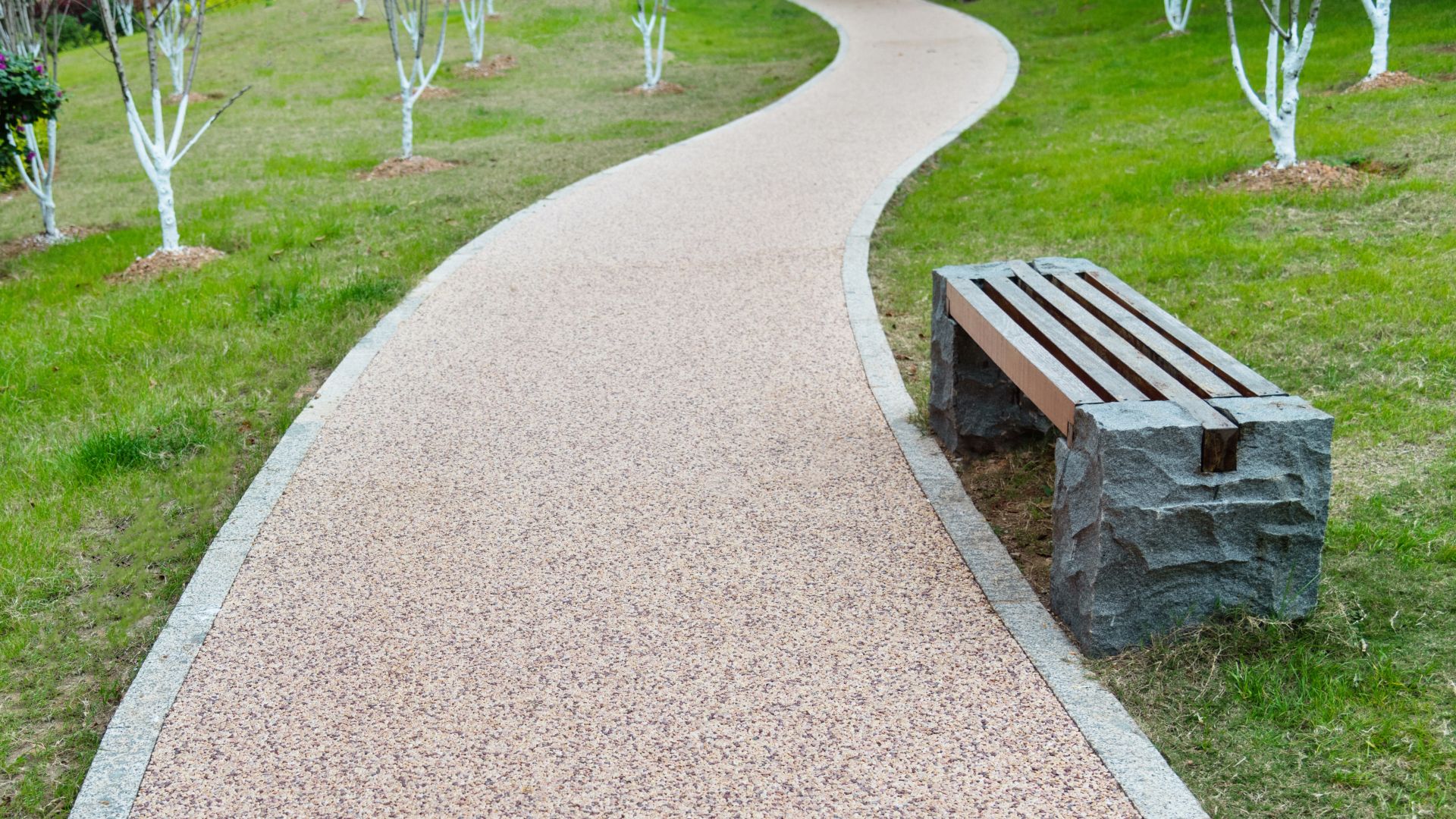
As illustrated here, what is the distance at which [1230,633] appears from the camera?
11.6 ft

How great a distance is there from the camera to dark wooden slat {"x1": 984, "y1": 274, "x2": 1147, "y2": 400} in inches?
148

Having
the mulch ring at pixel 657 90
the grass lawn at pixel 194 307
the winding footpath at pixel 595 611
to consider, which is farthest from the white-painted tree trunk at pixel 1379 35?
the mulch ring at pixel 657 90

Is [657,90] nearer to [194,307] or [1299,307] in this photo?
[194,307]

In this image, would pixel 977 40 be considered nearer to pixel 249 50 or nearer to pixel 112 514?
pixel 249 50

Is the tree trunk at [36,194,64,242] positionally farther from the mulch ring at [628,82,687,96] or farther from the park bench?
the mulch ring at [628,82,687,96]

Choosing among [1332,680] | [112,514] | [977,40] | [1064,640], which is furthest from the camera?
[977,40]

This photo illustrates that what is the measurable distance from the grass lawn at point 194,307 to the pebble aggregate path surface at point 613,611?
0.39 meters

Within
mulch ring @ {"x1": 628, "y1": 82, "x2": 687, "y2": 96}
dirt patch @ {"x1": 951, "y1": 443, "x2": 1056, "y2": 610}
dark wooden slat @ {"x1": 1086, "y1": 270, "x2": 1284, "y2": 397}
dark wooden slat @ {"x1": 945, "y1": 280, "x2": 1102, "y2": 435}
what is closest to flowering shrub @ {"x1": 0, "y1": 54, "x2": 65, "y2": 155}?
dark wooden slat @ {"x1": 945, "y1": 280, "x2": 1102, "y2": 435}

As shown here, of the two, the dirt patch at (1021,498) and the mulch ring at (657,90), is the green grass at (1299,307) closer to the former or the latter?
the dirt patch at (1021,498)

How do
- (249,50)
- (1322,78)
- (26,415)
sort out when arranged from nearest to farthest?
(26,415), (1322,78), (249,50)

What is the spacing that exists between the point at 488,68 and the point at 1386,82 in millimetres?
15161

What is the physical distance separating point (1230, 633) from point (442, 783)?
232 cm

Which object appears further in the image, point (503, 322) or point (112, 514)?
point (503, 322)

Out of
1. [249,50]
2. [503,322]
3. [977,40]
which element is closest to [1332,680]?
[503,322]
